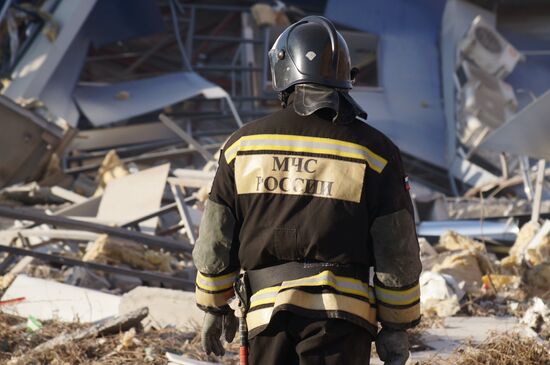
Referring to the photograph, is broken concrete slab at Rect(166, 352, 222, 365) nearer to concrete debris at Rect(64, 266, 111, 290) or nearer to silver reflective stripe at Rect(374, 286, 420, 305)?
silver reflective stripe at Rect(374, 286, 420, 305)

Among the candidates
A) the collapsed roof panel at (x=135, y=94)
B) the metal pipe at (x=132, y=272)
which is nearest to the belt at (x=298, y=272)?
the metal pipe at (x=132, y=272)

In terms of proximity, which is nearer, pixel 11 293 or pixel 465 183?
pixel 11 293

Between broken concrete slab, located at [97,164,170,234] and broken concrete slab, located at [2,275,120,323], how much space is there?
71.9 inches

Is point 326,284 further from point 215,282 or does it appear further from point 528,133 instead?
point 528,133

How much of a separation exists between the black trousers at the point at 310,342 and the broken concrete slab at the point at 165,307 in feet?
8.41

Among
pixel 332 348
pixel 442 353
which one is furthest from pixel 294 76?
pixel 442 353

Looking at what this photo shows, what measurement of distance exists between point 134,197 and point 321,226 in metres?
5.83

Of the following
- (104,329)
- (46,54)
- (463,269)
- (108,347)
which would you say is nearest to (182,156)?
(46,54)

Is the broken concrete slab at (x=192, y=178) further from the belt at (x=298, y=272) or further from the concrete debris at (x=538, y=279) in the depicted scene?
the belt at (x=298, y=272)

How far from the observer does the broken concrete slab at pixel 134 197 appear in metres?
8.16

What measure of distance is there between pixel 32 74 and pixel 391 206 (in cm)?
948

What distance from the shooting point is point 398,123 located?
13.0 metres

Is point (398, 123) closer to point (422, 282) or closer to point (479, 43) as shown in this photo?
point (479, 43)

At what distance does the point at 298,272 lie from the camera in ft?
9.28
